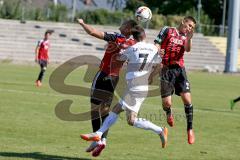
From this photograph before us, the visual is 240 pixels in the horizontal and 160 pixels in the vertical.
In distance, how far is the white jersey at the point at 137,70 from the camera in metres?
9.80

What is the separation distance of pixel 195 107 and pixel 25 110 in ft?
18.7

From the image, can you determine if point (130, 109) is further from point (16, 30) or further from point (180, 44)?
point (16, 30)

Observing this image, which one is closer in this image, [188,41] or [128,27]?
[128,27]

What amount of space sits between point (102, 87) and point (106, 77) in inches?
6.7

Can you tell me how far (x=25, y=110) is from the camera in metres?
16.0

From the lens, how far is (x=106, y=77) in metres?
10.4

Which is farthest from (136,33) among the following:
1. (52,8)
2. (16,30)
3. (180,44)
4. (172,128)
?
(52,8)

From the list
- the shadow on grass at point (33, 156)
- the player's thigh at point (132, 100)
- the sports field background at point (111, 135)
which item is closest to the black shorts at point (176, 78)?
the sports field background at point (111, 135)

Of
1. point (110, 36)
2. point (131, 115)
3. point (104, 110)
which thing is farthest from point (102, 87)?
point (110, 36)

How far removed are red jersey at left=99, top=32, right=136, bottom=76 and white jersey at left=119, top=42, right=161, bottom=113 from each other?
22 cm

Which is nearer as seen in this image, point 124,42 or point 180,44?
point 124,42

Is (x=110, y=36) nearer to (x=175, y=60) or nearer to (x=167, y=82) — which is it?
(x=175, y=60)

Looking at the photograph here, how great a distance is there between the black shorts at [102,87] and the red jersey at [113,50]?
82 millimetres

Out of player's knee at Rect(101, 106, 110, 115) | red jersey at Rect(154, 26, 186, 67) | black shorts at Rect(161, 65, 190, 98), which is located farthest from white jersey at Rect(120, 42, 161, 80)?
black shorts at Rect(161, 65, 190, 98)
